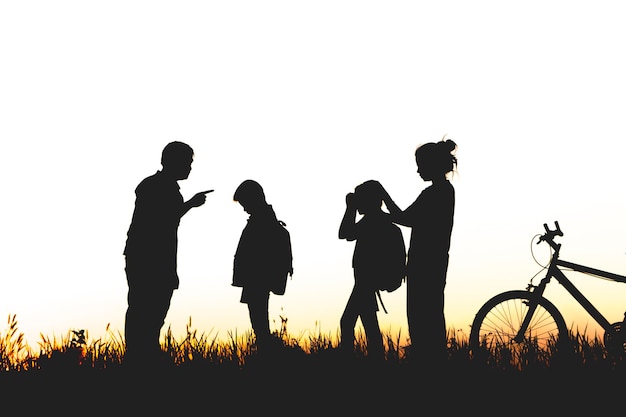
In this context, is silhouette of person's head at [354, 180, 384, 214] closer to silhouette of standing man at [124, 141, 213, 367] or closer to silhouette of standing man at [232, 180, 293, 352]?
silhouette of standing man at [232, 180, 293, 352]

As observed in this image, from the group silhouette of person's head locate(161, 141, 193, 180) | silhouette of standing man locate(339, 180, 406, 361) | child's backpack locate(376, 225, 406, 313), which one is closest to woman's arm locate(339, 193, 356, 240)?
silhouette of standing man locate(339, 180, 406, 361)

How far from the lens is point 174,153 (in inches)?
287

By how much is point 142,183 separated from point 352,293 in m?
2.26

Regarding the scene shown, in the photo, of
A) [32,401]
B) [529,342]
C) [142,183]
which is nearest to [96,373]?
[32,401]

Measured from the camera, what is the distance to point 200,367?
8016 millimetres

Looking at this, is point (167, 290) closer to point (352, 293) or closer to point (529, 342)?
point (352, 293)

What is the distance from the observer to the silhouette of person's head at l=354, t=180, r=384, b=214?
7.54 m

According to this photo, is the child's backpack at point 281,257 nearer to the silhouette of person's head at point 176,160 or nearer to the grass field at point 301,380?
the grass field at point 301,380

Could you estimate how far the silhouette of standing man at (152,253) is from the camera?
716cm

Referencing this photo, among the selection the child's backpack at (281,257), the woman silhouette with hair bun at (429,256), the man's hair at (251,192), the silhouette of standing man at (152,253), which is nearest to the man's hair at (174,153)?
the silhouette of standing man at (152,253)

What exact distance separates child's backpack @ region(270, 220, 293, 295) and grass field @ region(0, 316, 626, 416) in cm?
65

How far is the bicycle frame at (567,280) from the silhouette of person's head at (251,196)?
3084 mm

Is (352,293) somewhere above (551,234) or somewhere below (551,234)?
below

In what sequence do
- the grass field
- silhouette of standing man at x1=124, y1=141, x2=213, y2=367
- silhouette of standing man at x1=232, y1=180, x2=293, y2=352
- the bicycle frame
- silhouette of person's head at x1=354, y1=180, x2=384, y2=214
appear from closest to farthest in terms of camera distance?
1. the grass field
2. silhouette of standing man at x1=124, y1=141, x2=213, y2=367
3. silhouette of person's head at x1=354, y1=180, x2=384, y2=214
4. silhouette of standing man at x1=232, y1=180, x2=293, y2=352
5. the bicycle frame
